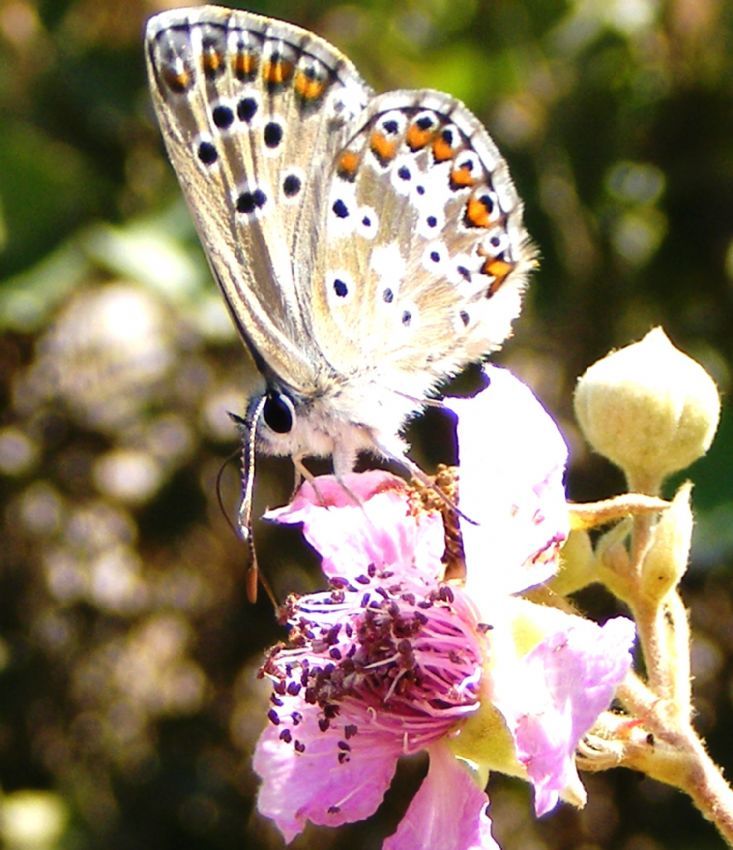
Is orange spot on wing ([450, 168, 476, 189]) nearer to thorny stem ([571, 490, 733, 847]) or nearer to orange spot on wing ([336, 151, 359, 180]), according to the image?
orange spot on wing ([336, 151, 359, 180])

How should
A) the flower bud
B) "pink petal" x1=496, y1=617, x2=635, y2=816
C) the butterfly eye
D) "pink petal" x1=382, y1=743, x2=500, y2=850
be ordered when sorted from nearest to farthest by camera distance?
"pink petal" x1=496, y1=617, x2=635, y2=816, "pink petal" x1=382, y1=743, x2=500, y2=850, the flower bud, the butterfly eye

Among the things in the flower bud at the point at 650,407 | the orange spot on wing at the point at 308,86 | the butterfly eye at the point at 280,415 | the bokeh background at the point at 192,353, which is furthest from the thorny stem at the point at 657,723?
the bokeh background at the point at 192,353

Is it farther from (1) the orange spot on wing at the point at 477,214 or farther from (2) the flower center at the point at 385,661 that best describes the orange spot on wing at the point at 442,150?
(2) the flower center at the point at 385,661

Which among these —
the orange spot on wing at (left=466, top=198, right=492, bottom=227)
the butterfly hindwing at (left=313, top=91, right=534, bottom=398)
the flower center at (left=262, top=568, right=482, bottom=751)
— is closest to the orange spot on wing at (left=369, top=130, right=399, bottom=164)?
the butterfly hindwing at (left=313, top=91, right=534, bottom=398)

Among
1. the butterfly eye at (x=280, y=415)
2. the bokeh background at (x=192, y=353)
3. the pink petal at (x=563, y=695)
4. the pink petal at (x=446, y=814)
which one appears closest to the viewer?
the pink petal at (x=563, y=695)

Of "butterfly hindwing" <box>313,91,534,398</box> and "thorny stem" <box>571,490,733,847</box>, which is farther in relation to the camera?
"butterfly hindwing" <box>313,91,534,398</box>

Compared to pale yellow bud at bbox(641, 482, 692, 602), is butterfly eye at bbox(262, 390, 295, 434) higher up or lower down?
higher up
